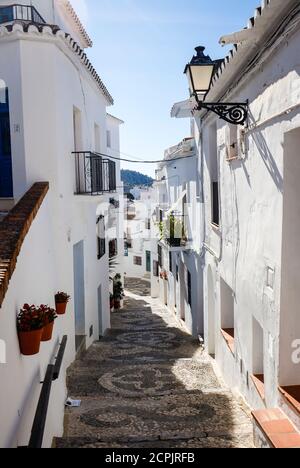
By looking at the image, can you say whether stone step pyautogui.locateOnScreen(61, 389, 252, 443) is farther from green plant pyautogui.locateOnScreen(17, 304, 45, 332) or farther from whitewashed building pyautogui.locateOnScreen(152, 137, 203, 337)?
whitewashed building pyautogui.locateOnScreen(152, 137, 203, 337)

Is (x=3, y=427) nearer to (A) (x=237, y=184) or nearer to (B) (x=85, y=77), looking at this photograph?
(A) (x=237, y=184)

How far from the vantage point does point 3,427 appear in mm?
3031

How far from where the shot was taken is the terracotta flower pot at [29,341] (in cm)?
398

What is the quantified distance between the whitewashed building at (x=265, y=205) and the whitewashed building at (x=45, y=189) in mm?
2647

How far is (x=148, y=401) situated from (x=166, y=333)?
7.81m

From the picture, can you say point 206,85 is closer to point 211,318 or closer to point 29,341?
point 29,341

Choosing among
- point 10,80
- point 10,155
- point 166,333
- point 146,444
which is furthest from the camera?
point 166,333

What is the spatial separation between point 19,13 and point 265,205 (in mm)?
7225

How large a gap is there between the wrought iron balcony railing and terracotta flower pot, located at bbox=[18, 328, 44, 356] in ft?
24.4

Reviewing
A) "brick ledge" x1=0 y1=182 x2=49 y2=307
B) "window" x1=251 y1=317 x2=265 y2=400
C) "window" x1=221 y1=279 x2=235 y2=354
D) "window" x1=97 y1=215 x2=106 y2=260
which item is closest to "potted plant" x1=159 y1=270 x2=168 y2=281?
"window" x1=97 y1=215 x2=106 y2=260

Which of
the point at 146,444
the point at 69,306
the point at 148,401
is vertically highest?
the point at 69,306

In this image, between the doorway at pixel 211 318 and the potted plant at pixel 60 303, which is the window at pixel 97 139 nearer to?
the doorway at pixel 211 318

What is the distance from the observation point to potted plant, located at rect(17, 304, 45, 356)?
3963 mm
